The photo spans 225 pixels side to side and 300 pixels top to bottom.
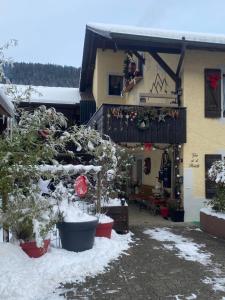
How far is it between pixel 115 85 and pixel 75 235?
12.4m

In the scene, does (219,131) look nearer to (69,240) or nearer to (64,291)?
(69,240)

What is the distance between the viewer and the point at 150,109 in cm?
1229

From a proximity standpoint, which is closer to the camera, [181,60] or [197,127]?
[181,60]

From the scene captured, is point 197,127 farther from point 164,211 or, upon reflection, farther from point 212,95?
point 164,211

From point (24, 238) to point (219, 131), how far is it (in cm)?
826

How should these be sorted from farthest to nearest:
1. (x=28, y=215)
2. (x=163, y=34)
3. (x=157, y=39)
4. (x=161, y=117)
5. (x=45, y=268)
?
(x=163, y=34), (x=161, y=117), (x=157, y=39), (x=28, y=215), (x=45, y=268)

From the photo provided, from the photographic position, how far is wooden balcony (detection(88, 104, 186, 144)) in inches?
477

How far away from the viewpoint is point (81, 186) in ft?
28.3

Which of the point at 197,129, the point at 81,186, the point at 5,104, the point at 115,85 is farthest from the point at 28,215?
the point at 115,85

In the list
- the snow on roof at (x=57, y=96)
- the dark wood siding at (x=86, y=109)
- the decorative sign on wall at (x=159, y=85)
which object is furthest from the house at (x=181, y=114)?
the snow on roof at (x=57, y=96)

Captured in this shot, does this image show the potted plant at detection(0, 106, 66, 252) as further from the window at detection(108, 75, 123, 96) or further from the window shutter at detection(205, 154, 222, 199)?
the window at detection(108, 75, 123, 96)

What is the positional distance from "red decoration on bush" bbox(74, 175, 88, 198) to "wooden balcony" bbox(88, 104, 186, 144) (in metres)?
3.53

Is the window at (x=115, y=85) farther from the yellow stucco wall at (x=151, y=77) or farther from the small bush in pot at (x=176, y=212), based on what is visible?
the small bush in pot at (x=176, y=212)

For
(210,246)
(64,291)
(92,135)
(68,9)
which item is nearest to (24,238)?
(64,291)
